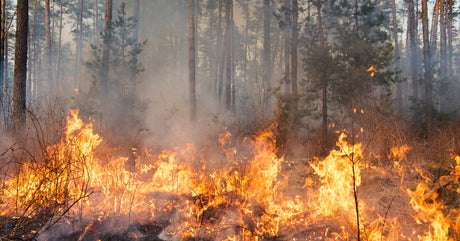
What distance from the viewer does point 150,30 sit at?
3195 centimetres

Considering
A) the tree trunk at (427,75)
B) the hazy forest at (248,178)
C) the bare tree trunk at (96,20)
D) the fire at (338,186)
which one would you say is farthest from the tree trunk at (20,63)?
the bare tree trunk at (96,20)

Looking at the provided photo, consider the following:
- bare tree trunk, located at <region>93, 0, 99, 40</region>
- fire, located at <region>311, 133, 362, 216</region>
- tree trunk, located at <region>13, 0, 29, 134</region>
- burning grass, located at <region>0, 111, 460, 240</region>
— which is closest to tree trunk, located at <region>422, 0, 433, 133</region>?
burning grass, located at <region>0, 111, 460, 240</region>

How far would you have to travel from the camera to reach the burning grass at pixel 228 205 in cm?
313

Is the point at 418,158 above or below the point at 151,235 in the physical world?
above

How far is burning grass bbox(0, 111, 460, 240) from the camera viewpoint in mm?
3127

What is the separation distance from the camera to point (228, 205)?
4137 millimetres

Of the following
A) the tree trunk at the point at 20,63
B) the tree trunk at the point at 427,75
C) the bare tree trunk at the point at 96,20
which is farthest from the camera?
the bare tree trunk at the point at 96,20

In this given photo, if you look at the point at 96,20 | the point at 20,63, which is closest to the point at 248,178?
the point at 20,63

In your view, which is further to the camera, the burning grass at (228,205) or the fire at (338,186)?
the fire at (338,186)

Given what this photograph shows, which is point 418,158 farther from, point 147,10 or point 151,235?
point 147,10

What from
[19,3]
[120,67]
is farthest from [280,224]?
[120,67]

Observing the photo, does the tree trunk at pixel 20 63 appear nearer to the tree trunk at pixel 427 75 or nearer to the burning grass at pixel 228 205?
the burning grass at pixel 228 205

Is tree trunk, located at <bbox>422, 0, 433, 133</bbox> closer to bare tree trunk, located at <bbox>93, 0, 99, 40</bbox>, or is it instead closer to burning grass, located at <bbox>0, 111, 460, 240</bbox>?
burning grass, located at <bbox>0, 111, 460, 240</bbox>

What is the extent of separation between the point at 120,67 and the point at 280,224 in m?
15.8
